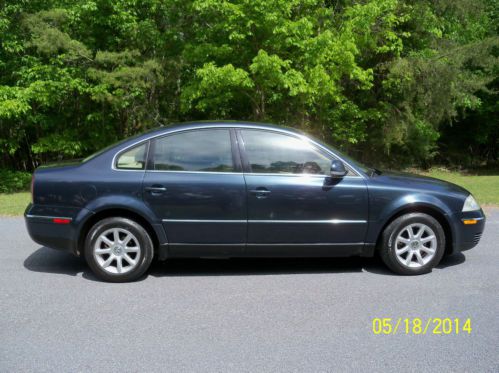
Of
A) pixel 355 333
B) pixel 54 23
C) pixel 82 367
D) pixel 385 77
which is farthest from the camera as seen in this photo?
pixel 385 77

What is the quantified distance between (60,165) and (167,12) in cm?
1130

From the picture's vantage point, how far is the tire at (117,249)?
16.5ft

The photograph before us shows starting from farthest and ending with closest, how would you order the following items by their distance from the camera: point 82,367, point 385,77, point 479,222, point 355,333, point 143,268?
point 385,77, point 479,222, point 143,268, point 355,333, point 82,367

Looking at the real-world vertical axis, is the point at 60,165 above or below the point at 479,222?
above

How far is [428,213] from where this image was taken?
5.33m

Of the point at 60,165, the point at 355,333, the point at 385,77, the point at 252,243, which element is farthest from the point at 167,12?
the point at 355,333

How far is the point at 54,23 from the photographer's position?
14750 millimetres

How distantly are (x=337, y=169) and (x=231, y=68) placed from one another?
25.7 feet

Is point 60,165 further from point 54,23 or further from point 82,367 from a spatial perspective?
point 54,23

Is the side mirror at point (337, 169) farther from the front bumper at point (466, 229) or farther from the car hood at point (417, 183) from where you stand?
the front bumper at point (466, 229)

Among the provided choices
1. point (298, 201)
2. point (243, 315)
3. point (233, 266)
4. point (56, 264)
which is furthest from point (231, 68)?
point (243, 315)

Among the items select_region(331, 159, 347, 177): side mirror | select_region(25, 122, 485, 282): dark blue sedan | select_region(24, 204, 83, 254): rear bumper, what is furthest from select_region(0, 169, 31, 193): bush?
select_region(331, 159, 347, 177): side mirror
